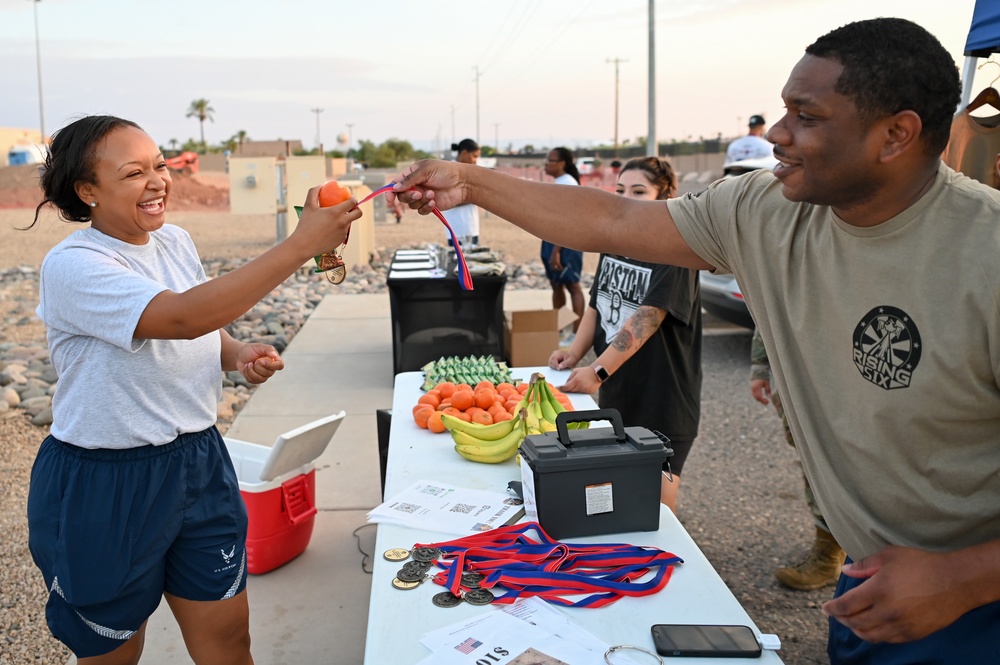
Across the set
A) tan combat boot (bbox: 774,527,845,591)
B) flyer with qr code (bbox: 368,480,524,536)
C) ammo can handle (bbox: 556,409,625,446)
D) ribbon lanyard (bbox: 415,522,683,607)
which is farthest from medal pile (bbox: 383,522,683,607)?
tan combat boot (bbox: 774,527,845,591)

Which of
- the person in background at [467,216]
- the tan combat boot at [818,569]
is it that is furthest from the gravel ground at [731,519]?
the person in background at [467,216]

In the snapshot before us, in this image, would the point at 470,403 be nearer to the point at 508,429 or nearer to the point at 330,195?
the point at 508,429

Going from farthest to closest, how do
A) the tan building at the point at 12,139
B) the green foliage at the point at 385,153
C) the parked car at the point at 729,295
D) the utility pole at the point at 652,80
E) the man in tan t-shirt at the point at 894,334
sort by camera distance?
the green foliage at the point at 385,153 < the tan building at the point at 12,139 < the utility pole at the point at 652,80 < the parked car at the point at 729,295 < the man in tan t-shirt at the point at 894,334

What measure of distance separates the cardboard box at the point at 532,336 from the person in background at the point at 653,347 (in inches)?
129

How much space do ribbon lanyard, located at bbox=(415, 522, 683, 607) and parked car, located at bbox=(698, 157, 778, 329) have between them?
6455mm

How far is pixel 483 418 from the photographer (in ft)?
11.0

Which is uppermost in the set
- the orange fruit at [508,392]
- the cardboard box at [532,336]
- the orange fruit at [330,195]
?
the orange fruit at [330,195]

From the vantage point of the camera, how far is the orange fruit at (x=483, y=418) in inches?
131

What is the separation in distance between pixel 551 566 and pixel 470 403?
1370 mm

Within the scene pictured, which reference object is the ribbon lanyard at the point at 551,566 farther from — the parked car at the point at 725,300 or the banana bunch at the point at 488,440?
the parked car at the point at 725,300

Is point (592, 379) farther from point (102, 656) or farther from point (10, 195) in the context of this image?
point (10, 195)

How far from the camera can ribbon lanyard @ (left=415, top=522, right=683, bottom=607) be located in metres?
2.12

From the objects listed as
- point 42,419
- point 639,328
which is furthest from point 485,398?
point 42,419

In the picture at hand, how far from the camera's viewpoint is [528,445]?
93.7 inches
